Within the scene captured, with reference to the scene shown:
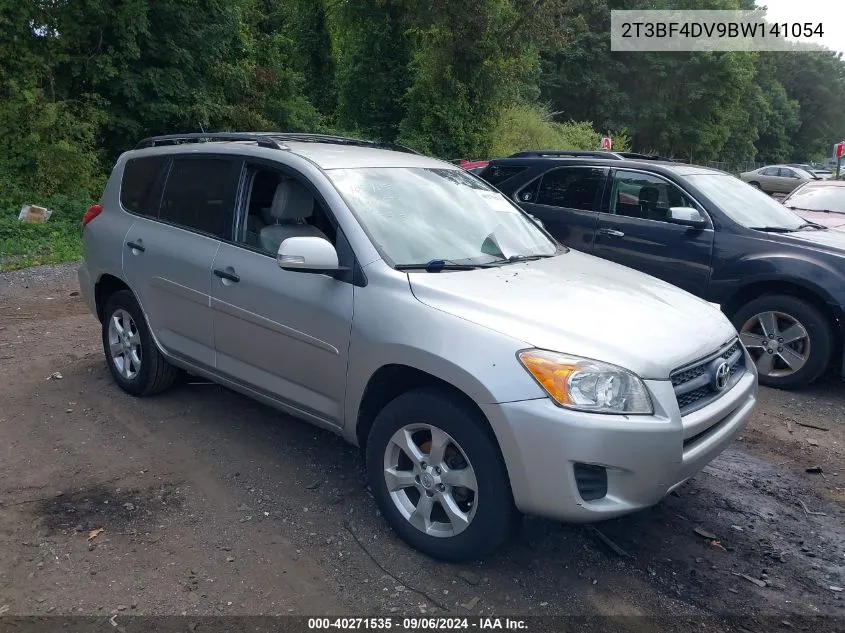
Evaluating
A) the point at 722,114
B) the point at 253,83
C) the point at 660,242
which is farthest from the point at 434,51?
the point at 722,114

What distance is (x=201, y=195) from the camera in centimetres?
454

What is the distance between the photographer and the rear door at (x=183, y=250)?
14.2 feet

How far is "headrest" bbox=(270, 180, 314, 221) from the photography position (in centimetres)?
Result: 401

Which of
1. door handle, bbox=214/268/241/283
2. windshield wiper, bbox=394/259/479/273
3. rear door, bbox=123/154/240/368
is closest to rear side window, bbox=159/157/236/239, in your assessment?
rear door, bbox=123/154/240/368

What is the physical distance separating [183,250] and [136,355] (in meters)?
1.07

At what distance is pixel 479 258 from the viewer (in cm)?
386

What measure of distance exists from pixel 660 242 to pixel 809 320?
4.75 feet

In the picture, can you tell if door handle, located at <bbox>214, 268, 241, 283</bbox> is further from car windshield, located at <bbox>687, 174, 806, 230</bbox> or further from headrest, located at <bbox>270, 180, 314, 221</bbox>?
car windshield, located at <bbox>687, 174, 806, 230</bbox>

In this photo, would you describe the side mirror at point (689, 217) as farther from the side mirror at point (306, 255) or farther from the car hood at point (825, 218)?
the side mirror at point (306, 255)

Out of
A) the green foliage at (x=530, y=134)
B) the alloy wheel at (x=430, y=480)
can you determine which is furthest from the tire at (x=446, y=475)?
the green foliage at (x=530, y=134)

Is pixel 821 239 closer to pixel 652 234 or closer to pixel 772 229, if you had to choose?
pixel 772 229

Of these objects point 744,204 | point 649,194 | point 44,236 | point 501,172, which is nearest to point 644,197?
point 649,194

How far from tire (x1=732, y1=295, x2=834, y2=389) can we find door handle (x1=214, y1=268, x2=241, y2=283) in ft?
14.0

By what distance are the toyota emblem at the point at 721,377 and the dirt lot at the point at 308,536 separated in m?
0.79
